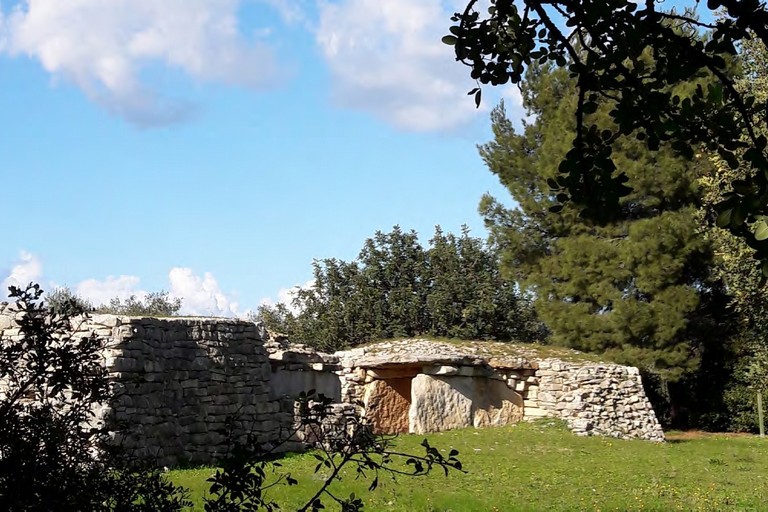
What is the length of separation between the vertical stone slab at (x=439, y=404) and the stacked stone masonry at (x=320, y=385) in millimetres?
22

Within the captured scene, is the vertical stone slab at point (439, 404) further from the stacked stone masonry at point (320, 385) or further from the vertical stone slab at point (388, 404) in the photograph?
the vertical stone slab at point (388, 404)

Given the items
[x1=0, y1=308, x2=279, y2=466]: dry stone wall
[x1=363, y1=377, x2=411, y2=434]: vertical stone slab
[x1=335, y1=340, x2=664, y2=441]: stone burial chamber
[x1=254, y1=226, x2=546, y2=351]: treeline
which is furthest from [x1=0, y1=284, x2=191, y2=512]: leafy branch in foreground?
[x1=254, y1=226, x2=546, y2=351]: treeline

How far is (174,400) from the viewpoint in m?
13.5

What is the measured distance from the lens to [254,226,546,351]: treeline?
30.2 metres

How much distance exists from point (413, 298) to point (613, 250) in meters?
8.27

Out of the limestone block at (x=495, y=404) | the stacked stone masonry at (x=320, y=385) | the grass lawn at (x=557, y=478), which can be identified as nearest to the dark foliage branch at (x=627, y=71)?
the grass lawn at (x=557, y=478)

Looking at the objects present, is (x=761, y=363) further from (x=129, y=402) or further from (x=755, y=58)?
(x=129, y=402)

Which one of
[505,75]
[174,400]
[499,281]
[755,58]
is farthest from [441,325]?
[505,75]

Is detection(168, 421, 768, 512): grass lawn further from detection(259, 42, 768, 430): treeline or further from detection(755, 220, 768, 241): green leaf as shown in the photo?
detection(755, 220, 768, 241): green leaf

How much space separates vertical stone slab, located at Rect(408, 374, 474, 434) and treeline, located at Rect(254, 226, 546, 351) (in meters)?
11.0

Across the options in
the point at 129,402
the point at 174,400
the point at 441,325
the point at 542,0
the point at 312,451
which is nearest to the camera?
the point at 542,0

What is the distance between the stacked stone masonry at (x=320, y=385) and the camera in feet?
42.7

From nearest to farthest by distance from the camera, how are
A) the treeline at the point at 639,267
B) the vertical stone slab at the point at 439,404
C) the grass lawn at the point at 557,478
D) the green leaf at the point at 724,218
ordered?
the green leaf at the point at 724,218
the grass lawn at the point at 557,478
the vertical stone slab at the point at 439,404
the treeline at the point at 639,267

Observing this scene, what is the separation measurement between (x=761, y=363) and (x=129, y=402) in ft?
53.1
